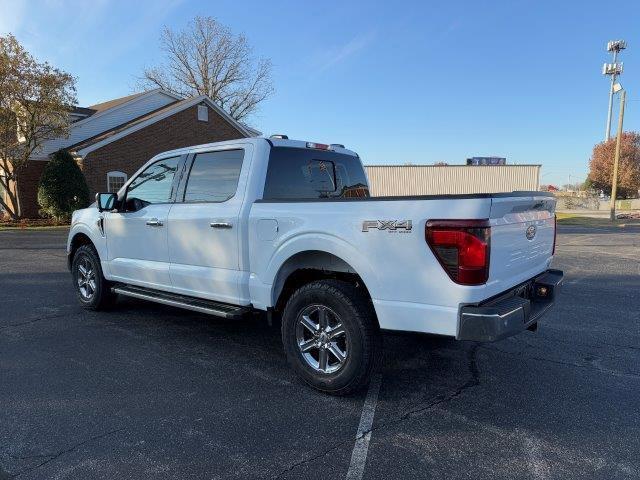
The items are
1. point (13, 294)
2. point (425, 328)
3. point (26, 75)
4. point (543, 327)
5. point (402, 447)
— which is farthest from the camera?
point (26, 75)

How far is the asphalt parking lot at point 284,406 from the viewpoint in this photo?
2754 millimetres

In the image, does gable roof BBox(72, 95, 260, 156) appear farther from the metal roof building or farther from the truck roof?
the truck roof

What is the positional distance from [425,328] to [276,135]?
251cm

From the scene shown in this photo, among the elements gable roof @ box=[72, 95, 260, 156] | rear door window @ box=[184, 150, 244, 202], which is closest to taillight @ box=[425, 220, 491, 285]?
rear door window @ box=[184, 150, 244, 202]

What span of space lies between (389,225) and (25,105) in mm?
22271

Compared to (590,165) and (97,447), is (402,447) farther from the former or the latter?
(590,165)

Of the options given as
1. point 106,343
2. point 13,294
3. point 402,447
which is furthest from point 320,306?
point 13,294

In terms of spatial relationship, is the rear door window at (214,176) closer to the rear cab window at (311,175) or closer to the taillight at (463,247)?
the rear cab window at (311,175)

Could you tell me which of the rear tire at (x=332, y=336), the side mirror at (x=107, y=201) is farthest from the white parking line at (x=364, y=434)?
the side mirror at (x=107, y=201)

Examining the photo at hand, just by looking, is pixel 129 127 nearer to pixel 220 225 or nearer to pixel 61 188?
pixel 61 188

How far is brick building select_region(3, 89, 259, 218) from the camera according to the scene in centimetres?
2267

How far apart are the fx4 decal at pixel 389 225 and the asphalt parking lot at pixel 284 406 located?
3.08 ft

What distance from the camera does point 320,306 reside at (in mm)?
3637

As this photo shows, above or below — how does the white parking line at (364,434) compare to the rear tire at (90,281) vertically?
below
